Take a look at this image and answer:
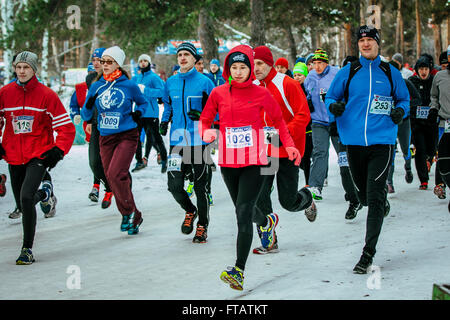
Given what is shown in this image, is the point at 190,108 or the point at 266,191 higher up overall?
the point at 190,108

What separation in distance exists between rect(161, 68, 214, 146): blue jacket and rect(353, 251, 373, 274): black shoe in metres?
2.42

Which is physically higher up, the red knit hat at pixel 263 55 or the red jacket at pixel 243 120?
the red knit hat at pixel 263 55

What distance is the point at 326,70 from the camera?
32.3ft

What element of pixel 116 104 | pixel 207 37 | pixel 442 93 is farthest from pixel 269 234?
pixel 207 37

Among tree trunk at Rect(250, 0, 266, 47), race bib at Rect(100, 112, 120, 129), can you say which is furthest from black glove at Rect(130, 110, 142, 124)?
tree trunk at Rect(250, 0, 266, 47)

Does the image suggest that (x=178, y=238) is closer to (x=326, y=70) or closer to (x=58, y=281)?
(x=58, y=281)

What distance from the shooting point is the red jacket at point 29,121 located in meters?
6.54

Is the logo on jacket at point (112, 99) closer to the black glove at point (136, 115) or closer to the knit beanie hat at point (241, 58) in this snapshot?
the black glove at point (136, 115)

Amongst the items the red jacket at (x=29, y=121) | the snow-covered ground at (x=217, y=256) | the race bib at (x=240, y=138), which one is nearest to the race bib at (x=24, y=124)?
the red jacket at (x=29, y=121)

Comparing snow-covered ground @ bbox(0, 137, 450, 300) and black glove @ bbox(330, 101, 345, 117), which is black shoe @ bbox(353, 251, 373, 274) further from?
black glove @ bbox(330, 101, 345, 117)

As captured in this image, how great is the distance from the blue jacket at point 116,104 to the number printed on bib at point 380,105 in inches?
114

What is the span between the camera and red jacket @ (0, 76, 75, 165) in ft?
21.5
